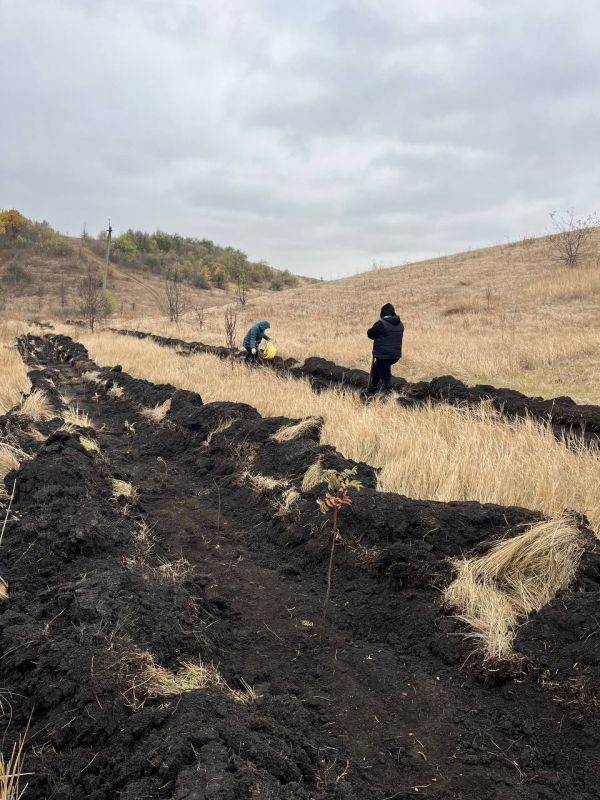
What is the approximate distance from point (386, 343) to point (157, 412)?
14.8 ft

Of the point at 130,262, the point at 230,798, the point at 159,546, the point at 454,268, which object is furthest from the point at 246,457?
the point at 130,262

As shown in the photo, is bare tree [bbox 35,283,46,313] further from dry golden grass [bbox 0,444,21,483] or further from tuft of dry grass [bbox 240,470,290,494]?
tuft of dry grass [bbox 240,470,290,494]

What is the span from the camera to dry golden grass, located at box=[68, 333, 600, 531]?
4.14 meters

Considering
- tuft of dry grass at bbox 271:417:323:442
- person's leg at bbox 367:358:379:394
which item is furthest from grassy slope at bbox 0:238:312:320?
tuft of dry grass at bbox 271:417:323:442

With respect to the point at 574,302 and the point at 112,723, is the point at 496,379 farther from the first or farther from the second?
the point at 574,302

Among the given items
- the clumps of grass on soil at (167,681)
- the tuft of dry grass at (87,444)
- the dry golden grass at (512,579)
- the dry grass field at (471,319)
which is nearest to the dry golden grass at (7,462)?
the tuft of dry grass at (87,444)

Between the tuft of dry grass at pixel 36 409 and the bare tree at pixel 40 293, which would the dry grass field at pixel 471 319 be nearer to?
the tuft of dry grass at pixel 36 409

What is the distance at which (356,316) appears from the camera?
28.9 m

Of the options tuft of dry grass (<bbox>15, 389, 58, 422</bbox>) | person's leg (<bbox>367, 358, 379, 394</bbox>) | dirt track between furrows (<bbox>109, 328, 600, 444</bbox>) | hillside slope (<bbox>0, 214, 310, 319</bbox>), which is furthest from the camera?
hillside slope (<bbox>0, 214, 310, 319</bbox>)

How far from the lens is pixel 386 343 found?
9.77m

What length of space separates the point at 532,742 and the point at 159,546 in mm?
2890

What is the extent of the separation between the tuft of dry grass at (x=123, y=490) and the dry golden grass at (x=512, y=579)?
3.15 metres

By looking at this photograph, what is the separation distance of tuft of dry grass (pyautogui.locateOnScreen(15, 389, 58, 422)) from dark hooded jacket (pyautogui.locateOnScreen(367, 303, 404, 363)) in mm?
5796

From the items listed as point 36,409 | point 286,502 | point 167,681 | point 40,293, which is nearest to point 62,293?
point 40,293
